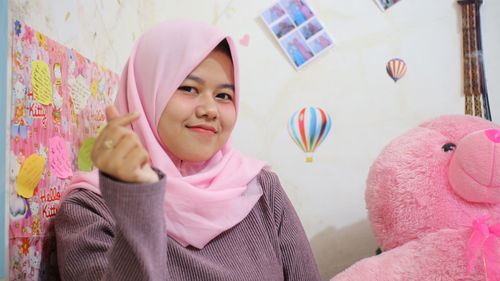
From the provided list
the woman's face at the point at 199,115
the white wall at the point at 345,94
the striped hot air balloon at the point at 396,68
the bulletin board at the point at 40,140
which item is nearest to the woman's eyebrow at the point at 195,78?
the woman's face at the point at 199,115

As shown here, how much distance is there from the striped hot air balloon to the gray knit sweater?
0.63m

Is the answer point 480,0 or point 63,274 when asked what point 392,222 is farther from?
point 480,0

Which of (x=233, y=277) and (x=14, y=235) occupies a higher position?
(x=14, y=235)

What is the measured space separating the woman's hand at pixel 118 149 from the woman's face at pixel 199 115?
0.40m

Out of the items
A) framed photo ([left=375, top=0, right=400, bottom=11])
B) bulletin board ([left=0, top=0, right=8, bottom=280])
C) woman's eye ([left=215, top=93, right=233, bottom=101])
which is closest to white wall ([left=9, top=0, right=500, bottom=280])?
framed photo ([left=375, top=0, right=400, bottom=11])

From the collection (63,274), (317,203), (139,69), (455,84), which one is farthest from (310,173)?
(63,274)

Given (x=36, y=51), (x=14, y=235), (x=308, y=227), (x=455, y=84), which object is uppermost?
(x=36, y=51)

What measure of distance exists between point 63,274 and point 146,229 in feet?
1.11

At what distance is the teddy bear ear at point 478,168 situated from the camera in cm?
96

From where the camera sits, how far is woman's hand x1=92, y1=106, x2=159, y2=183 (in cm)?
52

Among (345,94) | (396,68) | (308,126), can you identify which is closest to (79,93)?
(308,126)

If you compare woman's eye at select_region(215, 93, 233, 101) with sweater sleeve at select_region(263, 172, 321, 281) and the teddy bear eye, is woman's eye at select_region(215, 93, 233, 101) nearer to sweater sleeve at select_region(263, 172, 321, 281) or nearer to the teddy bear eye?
sweater sleeve at select_region(263, 172, 321, 281)

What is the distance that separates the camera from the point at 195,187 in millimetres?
907

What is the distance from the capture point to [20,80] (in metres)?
0.77
